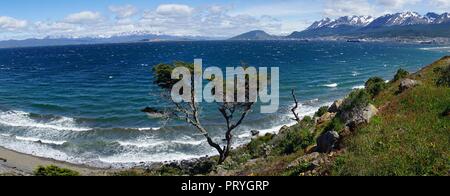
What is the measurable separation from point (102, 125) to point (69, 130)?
3.92m

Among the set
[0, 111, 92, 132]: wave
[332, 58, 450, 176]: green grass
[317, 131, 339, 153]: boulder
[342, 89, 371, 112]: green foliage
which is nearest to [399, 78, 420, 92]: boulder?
[332, 58, 450, 176]: green grass

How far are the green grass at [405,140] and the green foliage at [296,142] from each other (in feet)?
16.1

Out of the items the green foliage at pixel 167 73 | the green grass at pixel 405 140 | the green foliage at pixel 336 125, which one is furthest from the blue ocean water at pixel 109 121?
the green grass at pixel 405 140

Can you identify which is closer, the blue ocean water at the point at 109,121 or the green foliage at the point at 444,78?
the green foliage at the point at 444,78

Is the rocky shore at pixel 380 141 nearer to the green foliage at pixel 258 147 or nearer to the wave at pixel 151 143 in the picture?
the green foliage at pixel 258 147

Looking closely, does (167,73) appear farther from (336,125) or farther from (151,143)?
(336,125)

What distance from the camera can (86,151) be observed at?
46.8 m

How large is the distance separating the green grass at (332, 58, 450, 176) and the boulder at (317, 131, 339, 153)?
120 cm

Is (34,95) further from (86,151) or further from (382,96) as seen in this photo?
(382,96)

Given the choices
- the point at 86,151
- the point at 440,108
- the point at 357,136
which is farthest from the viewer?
the point at 86,151

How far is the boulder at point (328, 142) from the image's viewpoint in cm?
2301

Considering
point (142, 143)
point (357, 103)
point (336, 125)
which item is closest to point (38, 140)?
point (142, 143)

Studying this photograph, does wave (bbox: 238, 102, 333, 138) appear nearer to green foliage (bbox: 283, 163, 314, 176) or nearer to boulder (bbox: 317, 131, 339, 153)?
boulder (bbox: 317, 131, 339, 153)
